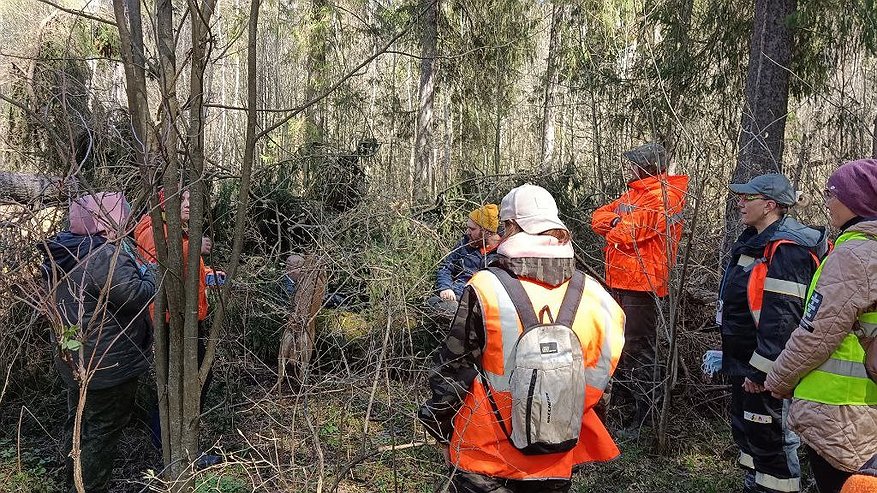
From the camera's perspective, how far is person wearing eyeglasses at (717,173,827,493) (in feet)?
11.1

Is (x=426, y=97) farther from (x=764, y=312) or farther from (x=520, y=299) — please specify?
(x=520, y=299)

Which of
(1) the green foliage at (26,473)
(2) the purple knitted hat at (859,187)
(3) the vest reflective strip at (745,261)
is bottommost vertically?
(1) the green foliage at (26,473)

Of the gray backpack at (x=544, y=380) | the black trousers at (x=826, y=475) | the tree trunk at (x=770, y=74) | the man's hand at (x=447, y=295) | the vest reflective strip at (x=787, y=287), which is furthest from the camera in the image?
the tree trunk at (x=770, y=74)

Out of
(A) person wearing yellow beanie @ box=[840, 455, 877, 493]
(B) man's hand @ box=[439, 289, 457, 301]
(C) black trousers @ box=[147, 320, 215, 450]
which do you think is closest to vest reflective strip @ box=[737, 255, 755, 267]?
(B) man's hand @ box=[439, 289, 457, 301]

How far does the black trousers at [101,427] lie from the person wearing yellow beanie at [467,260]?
2.25 meters

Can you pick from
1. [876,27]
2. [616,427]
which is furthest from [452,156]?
[616,427]

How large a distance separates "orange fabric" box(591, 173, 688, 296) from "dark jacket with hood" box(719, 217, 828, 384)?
3.06ft

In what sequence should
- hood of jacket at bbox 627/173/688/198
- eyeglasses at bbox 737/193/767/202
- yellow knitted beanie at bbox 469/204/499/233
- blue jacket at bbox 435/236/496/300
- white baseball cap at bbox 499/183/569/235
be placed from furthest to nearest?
blue jacket at bbox 435/236/496/300 → yellow knitted beanie at bbox 469/204/499/233 → hood of jacket at bbox 627/173/688/198 → eyeglasses at bbox 737/193/767/202 → white baseball cap at bbox 499/183/569/235

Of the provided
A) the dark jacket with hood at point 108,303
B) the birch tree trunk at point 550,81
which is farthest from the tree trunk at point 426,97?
the dark jacket with hood at point 108,303

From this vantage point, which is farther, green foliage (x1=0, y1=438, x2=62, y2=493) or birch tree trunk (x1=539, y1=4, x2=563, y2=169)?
birch tree trunk (x1=539, y1=4, x2=563, y2=169)

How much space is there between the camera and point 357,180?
7.29m

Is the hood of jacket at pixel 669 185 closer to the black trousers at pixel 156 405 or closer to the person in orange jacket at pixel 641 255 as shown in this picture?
the person in orange jacket at pixel 641 255

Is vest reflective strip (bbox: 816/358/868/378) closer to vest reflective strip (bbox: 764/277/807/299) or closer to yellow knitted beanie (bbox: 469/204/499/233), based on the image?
vest reflective strip (bbox: 764/277/807/299)

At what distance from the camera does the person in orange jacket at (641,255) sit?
4.79 meters
